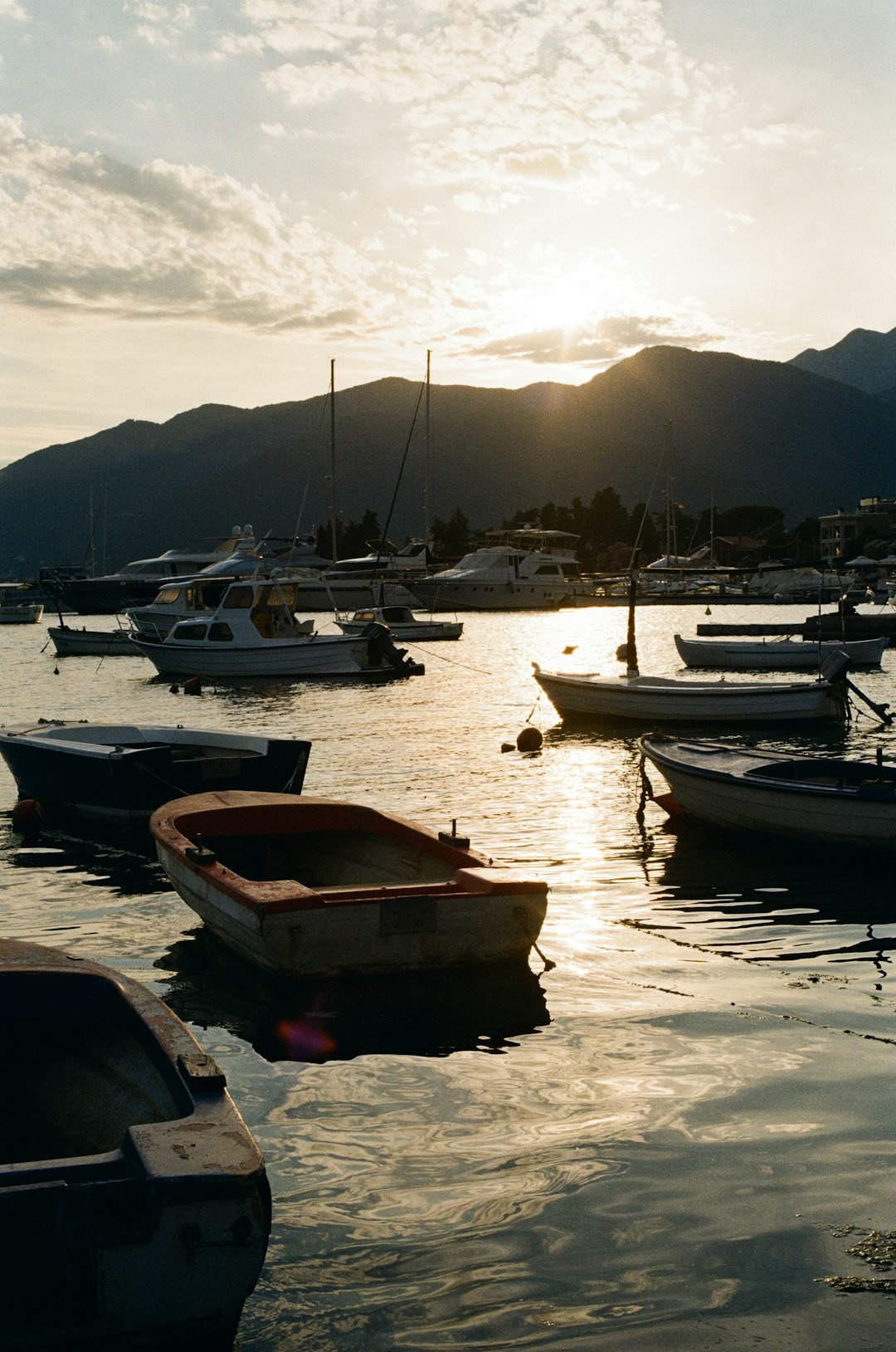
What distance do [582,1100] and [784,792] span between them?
773 cm

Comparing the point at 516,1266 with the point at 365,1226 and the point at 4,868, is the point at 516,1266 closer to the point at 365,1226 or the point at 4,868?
the point at 365,1226

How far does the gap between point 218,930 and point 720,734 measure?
1879cm

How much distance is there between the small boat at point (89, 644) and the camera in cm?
5841

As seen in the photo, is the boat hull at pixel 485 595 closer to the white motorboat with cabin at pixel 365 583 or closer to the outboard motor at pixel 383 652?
the white motorboat with cabin at pixel 365 583

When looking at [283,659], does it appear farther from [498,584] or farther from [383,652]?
[498,584]

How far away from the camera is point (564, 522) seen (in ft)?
566

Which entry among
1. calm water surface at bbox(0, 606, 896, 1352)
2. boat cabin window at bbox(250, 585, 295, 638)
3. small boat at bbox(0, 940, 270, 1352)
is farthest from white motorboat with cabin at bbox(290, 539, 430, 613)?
small boat at bbox(0, 940, 270, 1352)

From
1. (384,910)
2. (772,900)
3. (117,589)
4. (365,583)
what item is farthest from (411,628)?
(384,910)

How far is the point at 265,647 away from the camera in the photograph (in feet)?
132

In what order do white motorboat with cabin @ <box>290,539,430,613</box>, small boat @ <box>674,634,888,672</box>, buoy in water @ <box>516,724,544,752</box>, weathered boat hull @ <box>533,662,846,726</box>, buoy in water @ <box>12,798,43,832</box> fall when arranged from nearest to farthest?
1. buoy in water @ <box>12,798,43,832</box>
2. buoy in water @ <box>516,724,544,752</box>
3. weathered boat hull @ <box>533,662,846,726</box>
4. small boat @ <box>674,634,888,672</box>
5. white motorboat with cabin @ <box>290,539,430,613</box>

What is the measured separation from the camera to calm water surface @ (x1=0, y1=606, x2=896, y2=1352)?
5.25 metres

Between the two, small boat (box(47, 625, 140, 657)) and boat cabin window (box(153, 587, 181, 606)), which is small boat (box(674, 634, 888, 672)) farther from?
small boat (box(47, 625, 140, 657))

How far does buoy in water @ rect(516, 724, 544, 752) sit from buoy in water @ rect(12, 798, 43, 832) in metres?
10.9

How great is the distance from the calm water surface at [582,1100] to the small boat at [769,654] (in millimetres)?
28624
